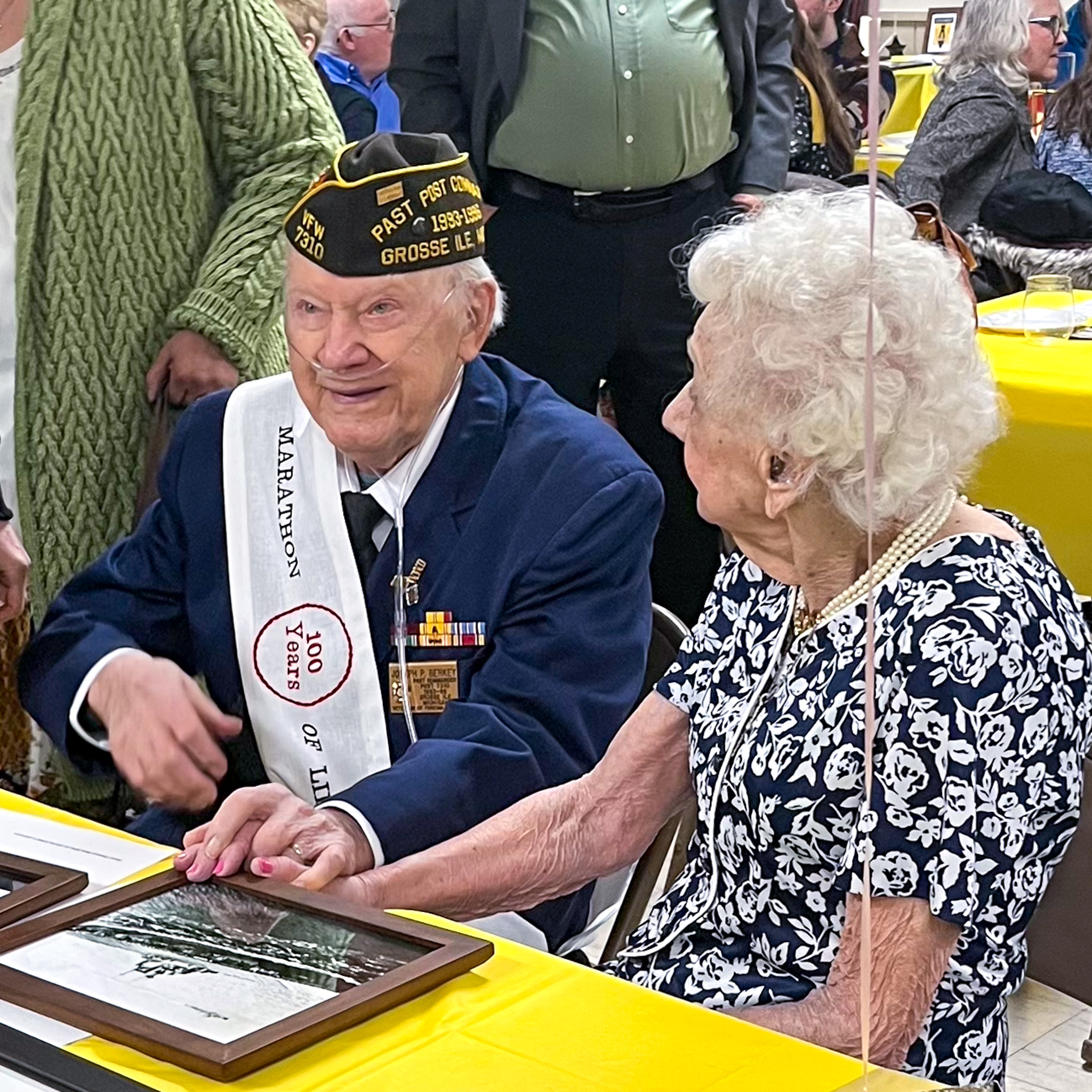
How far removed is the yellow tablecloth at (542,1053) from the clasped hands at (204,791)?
0.97 feet

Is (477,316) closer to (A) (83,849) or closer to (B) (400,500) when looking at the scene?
(B) (400,500)

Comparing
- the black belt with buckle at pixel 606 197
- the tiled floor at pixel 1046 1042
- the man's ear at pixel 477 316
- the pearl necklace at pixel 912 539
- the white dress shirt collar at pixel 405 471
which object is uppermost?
the man's ear at pixel 477 316

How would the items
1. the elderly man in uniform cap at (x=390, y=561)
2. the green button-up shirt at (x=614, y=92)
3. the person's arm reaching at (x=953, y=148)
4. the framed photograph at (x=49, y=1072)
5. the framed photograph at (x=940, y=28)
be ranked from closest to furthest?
1. the framed photograph at (x=49, y=1072)
2. the elderly man in uniform cap at (x=390, y=561)
3. the green button-up shirt at (x=614, y=92)
4. the person's arm reaching at (x=953, y=148)
5. the framed photograph at (x=940, y=28)

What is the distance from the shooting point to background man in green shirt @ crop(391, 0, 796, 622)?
3273 millimetres

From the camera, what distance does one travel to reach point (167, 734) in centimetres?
189

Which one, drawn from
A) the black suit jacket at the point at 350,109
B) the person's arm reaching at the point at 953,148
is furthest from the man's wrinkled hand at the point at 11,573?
the person's arm reaching at the point at 953,148

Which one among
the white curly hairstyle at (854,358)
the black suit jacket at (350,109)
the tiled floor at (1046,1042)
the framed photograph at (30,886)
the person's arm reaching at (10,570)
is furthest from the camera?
the black suit jacket at (350,109)

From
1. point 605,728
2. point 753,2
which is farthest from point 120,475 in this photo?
point 753,2

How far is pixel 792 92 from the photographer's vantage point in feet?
12.0

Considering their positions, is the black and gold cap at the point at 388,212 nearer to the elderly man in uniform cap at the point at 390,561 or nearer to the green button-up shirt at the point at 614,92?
the elderly man in uniform cap at the point at 390,561

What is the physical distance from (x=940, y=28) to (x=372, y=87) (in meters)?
1.94

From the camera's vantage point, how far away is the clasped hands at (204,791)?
1533mm

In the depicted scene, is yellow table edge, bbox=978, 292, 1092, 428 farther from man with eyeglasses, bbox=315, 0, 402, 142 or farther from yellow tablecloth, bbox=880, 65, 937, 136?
yellow tablecloth, bbox=880, 65, 937, 136

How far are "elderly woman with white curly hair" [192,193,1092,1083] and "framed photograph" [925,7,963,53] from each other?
4.02 m
